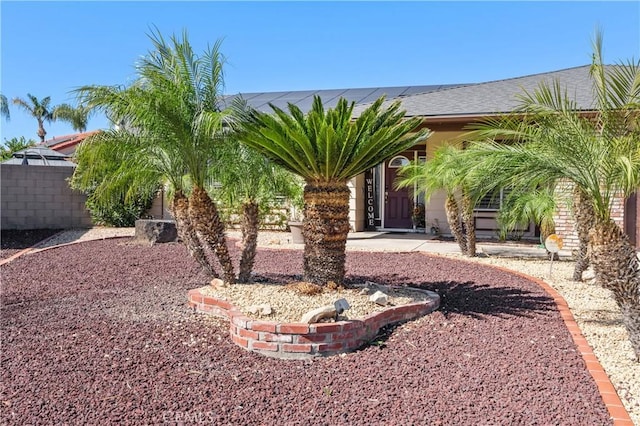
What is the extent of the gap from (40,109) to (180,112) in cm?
4292

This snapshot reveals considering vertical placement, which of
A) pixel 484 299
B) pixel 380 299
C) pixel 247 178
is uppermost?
pixel 247 178

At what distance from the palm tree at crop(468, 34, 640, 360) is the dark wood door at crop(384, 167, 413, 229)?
10.0 m

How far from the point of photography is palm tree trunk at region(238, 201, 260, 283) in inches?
260

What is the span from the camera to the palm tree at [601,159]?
441cm

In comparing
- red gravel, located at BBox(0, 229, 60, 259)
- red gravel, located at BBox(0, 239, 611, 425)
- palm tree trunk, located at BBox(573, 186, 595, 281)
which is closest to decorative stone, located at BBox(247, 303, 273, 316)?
red gravel, located at BBox(0, 239, 611, 425)

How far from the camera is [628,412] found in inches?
134

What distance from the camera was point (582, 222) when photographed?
Result: 7516 millimetres

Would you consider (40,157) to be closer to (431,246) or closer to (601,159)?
(431,246)

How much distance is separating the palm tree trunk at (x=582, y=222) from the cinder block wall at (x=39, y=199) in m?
13.4

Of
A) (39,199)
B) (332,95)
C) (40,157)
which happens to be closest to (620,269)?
(39,199)

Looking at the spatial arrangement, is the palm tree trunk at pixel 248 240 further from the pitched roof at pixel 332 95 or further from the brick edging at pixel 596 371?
the pitched roof at pixel 332 95

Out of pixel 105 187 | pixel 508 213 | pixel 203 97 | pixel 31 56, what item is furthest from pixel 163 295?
pixel 31 56

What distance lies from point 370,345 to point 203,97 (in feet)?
12.1

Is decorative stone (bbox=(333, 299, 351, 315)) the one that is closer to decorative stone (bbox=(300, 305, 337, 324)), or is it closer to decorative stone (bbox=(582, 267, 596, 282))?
decorative stone (bbox=(300, 305, 337, 324))
